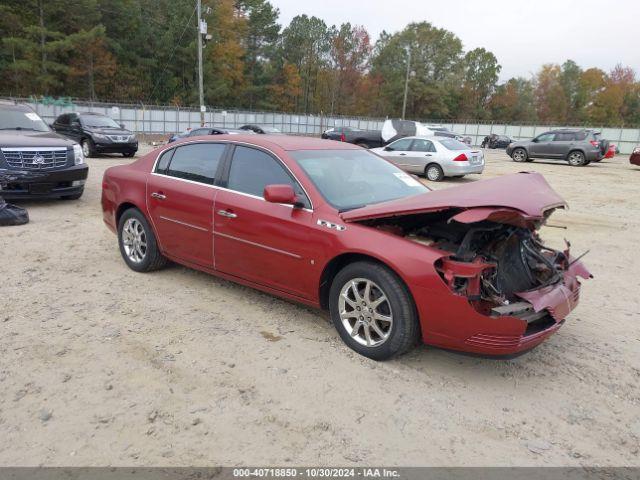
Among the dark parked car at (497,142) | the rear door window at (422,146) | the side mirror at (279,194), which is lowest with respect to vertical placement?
the side mirror at (279,194)

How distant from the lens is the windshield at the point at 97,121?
18.5 meters

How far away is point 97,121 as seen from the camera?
18.8 metres

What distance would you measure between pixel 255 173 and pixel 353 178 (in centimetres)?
87

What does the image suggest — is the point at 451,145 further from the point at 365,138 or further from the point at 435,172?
the point at 365,138

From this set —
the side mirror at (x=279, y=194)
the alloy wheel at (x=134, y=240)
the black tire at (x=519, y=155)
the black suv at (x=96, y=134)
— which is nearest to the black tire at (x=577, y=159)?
the black tire at (x=519, y=155)

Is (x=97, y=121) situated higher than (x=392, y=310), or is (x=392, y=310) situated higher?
(x=97, y=121)

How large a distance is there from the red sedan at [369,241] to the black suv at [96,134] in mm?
14325

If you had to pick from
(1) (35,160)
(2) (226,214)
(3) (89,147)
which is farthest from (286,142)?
(3) (89,147)

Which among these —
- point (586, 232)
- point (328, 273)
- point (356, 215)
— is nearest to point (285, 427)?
point (328, 273)

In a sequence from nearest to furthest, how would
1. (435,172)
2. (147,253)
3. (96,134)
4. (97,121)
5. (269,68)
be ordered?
(147,253), (435,172), (96,134), (97,121), (269,68)

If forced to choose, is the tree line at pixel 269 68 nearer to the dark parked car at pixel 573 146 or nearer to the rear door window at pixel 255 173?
the dark parked car at pixel 573 146

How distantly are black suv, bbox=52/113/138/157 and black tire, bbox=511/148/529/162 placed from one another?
58.3 feet

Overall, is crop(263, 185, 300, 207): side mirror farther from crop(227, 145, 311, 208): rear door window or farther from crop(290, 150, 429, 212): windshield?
crop(290, 150, 429, 212): windshield

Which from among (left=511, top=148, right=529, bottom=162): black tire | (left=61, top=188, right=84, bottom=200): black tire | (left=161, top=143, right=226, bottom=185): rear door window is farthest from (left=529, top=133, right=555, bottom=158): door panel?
(left=161, top=143, right=226, bottom=185): rear door window
